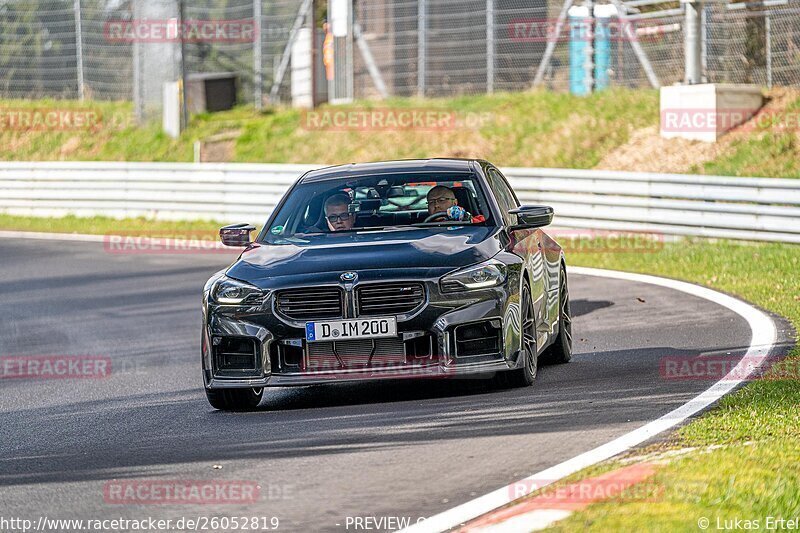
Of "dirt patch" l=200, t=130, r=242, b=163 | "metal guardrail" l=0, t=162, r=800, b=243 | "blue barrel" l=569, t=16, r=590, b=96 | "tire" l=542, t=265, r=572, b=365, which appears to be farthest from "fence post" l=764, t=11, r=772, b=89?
"tire" l=542, t=265, r=572, b=365

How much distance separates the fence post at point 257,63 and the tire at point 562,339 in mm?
23733

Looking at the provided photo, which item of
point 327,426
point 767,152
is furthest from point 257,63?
point 327,426

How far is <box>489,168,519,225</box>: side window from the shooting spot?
376 inches

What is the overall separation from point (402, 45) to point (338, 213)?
21561 millimetres

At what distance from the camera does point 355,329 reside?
8.17m

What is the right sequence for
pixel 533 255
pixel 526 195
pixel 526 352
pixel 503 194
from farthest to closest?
pixel 526 195
pixel 503 194
pixel 533 255
pixel 526 352

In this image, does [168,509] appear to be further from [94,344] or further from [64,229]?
[64,229]

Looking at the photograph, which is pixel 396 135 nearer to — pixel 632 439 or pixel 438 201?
pixel 438 201

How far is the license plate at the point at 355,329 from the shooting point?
816 centimetres

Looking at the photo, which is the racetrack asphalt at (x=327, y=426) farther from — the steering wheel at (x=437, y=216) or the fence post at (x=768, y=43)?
the fence post at (x=768, y=43)

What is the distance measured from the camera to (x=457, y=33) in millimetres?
28766

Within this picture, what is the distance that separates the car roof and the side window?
21 cm

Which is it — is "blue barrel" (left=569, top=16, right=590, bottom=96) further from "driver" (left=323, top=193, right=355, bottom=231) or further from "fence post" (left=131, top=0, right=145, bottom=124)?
"driver" (left=323, top=193, right=355, bottom=231)

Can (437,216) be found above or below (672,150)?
above
